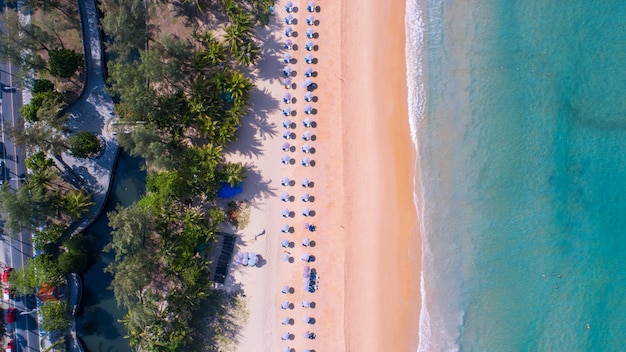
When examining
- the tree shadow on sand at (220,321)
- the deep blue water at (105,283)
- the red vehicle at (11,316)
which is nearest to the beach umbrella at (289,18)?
the deep blue water at (105,283)

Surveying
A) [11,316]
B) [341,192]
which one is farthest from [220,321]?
[11,316]

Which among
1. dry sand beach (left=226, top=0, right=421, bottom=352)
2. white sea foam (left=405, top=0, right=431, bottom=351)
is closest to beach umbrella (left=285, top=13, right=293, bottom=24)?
dry sand beach (left=226, top=0, right=421, bottom=352)

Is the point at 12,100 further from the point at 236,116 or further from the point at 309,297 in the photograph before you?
the point at 309,297

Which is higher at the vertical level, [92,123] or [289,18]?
[289,18]

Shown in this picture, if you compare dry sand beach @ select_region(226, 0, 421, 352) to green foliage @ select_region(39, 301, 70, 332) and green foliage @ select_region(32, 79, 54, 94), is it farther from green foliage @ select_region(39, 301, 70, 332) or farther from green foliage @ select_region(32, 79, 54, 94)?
green foliage @ select_region(32, 79, 54, 94)

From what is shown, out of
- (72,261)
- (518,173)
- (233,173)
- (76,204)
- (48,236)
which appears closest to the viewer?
(233,173)

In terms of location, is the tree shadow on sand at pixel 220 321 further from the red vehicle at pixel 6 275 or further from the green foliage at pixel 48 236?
the red vehicle at pixel 6 275

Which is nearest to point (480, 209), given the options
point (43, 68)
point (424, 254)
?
point (424, 254)

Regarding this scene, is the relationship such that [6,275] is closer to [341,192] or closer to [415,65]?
[341,192]
